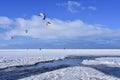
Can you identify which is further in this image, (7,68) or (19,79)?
(7,68)

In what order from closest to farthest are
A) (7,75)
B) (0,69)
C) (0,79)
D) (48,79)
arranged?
1. (48,79)
2. (0,79)
3. (7,75)
4. (0,69)

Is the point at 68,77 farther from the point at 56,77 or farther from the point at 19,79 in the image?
the point at 19,79

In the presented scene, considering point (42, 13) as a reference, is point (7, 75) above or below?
below

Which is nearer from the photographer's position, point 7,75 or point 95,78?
point 95,78

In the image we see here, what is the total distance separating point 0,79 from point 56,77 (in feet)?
13.5

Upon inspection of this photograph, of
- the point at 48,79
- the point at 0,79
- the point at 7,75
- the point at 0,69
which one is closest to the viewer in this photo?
the point at 48,79

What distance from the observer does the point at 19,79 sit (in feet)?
65.5

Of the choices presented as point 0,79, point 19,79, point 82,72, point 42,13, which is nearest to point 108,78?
point 82,72

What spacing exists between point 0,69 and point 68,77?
885cm

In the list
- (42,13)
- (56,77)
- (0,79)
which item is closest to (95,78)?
(56,77)

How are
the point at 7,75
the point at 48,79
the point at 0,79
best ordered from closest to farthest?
the point at 48,79, the point at 0,79, the point at 7,75

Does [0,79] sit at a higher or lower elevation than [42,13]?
lower

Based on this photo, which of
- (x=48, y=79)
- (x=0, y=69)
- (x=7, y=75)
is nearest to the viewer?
(x=48, y=79)

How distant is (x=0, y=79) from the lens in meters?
20.8
